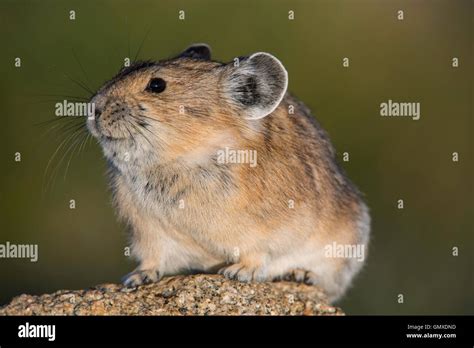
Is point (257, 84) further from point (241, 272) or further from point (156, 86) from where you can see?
point (241, 272)

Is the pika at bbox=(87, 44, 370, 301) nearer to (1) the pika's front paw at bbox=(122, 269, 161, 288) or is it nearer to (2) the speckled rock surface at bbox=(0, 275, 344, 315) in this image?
(1) the pika's front paw at bbox=(122, 269, 161, 288)

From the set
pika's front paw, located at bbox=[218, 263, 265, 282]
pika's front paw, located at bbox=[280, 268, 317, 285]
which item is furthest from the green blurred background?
pika's front paw, located at bbox=[218, 263, 265, 282]

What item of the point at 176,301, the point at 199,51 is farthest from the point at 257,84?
the point at 176,301

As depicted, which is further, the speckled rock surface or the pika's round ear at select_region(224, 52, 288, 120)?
the pika's round ear at select_region(224, 52, 288, 120)

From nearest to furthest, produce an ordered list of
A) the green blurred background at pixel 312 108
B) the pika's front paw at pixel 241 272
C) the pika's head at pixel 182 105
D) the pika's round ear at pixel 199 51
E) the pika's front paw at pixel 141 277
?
the pika's head at pixel 182 105, the pika's front paw at pixel 241 272, the pika's front paw at pixel 141 277, the pika's round ear at pixel 199 51, the green blurred background at pixel 312 108

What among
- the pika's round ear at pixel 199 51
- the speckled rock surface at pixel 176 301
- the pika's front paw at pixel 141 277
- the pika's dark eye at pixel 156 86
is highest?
the pika's round ear at pixel 199 51

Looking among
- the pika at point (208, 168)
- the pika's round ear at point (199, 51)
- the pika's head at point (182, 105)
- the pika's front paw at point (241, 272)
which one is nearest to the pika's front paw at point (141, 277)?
the pika at point (208, 168)

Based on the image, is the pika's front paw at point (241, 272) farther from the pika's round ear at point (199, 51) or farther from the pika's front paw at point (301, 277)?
the pika's round ear at point (199, 51)

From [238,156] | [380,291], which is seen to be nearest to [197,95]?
[238,156]
